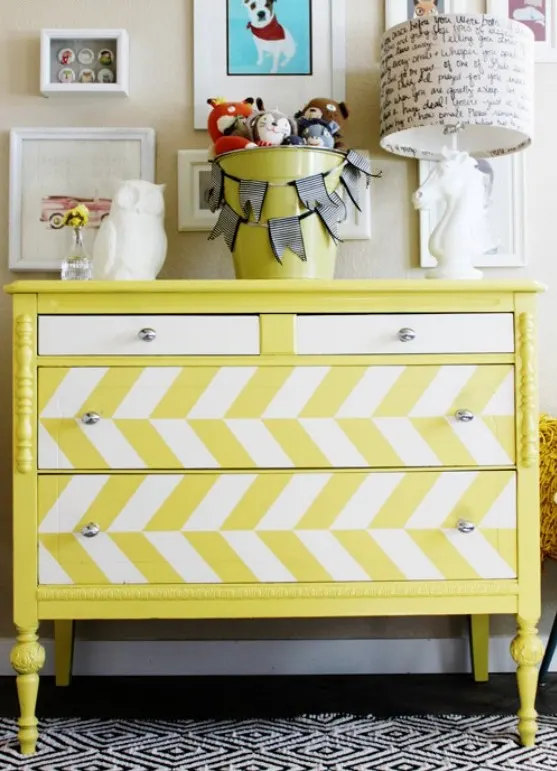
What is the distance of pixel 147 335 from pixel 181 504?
1.14 ft

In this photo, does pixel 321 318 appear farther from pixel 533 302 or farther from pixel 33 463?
pixel 33 463

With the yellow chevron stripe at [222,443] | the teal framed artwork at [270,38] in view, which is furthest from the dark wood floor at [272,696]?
the teal framed artwork at [270,38]

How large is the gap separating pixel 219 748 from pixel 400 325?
0.95 metres

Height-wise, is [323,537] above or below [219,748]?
above

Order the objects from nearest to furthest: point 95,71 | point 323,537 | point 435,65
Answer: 1. point 323,537
2. point 435,65
3. point 95,71

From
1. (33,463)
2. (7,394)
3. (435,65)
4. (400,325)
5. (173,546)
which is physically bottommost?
(173,546)

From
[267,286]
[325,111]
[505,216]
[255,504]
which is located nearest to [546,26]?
[505,216]

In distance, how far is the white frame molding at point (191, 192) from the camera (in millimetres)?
2201

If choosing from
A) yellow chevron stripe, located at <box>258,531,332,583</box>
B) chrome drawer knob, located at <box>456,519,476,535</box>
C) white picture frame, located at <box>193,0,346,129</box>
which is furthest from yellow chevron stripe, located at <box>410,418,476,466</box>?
white picture frame, located at <box>193,0,346,129</box>

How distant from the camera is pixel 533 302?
1734mm

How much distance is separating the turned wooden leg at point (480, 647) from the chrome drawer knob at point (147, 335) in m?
1.10

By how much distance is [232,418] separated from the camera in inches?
67.2

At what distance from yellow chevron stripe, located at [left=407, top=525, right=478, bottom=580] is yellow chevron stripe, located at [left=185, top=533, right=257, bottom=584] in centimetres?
35

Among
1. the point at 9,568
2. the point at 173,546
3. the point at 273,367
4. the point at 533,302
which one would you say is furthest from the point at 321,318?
the point at 9,568
